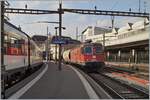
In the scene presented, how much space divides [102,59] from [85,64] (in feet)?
5.55

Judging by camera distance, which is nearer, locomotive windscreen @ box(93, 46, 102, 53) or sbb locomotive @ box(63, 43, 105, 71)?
sbb locomotive @ box(63, 43, 105, 71)

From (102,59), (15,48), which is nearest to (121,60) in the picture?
(102,59)

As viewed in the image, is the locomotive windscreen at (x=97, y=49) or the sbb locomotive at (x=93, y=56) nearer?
the sbb locomotive at (x=93, y=56)

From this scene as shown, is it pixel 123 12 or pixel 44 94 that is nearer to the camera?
pixel 44 94

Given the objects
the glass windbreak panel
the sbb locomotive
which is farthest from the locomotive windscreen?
the glass windbreak panel

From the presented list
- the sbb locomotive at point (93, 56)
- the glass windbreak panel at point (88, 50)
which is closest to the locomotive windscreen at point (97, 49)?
the sbb locomotive at point (93, 56)

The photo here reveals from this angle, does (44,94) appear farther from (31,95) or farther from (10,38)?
(10,38)

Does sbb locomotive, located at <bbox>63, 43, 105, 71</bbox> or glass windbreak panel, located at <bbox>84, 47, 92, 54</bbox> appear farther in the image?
glass windbreak panel, located at <bbox>84, 47, 92, 54</bbox>

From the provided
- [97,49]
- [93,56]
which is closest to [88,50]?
[93,56]

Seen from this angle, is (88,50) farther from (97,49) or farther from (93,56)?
(97,49)

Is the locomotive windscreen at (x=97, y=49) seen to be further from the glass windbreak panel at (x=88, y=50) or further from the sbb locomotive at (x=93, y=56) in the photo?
the glass windbreak panel at (x=88, y=50)

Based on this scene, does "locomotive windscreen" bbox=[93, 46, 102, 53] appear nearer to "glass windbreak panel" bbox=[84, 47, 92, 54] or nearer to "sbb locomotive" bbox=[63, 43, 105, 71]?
"sbb locomotive" bbox=[63, 43, 105, 71]

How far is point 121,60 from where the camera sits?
82.4m

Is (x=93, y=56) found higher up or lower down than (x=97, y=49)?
lower down
